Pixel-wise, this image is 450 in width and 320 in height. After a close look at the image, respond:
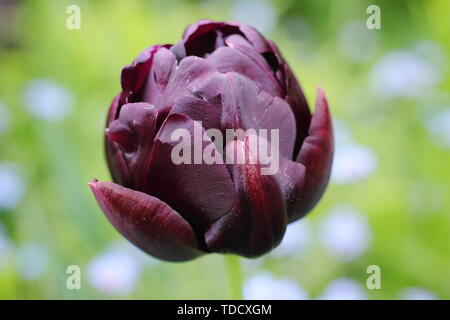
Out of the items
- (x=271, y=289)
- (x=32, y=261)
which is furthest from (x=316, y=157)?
(x=32, y=261)

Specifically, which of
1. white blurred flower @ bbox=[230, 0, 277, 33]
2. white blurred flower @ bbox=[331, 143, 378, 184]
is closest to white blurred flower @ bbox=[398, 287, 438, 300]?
white blurred flower @ bbox=[331, 143, 378, 184]

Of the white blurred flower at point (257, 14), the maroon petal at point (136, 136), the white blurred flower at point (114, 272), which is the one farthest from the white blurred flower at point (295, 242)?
Answer: the white blurred flower at point (257, 14)

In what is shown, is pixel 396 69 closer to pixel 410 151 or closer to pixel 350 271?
pixel 410 151

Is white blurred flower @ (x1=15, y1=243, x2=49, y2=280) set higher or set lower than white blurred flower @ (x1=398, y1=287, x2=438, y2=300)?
higher

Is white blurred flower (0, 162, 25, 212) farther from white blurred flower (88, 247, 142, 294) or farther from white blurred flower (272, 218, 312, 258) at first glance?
white blurred flower (272, 218, 312, 258)

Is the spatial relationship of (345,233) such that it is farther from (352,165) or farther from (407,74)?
(407,74)

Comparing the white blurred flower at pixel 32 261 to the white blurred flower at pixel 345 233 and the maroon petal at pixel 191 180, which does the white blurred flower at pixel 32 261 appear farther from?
the maroon petal at pixel 191 180
